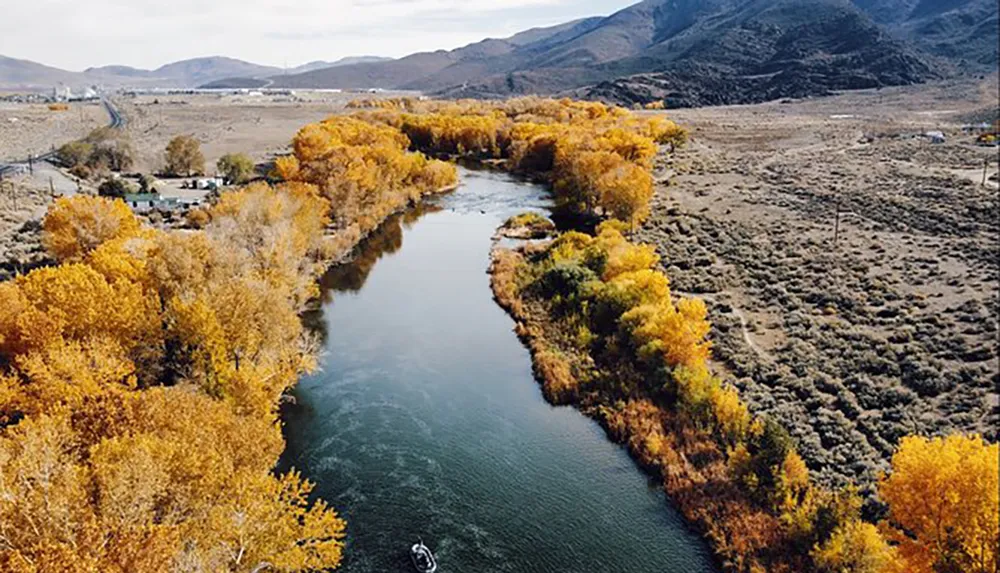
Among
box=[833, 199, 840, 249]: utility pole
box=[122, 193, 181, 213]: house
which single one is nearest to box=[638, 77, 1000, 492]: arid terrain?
box=[833, 199, 840, 249]: utility pole

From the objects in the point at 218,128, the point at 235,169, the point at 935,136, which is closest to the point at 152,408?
the point at 235,169

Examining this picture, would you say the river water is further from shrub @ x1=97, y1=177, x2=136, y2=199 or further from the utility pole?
shrub @ x1=97, y1=177, x2=136, y2=199

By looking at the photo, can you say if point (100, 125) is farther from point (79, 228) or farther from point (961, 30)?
point (961, 30)

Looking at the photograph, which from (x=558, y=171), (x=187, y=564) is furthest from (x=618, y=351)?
(x=558, y=171)

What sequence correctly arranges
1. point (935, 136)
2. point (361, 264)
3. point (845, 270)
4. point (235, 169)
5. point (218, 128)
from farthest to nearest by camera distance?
point (218, 128) → point (935, 136) → point (235, 169) → point (361, 264) → point (845, 270)

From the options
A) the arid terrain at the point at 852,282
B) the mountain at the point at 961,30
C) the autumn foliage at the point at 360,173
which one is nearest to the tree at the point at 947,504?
the arid terrain at the point at 852,282

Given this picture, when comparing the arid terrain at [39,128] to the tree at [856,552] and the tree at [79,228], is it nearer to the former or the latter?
the tree at [79,228]
